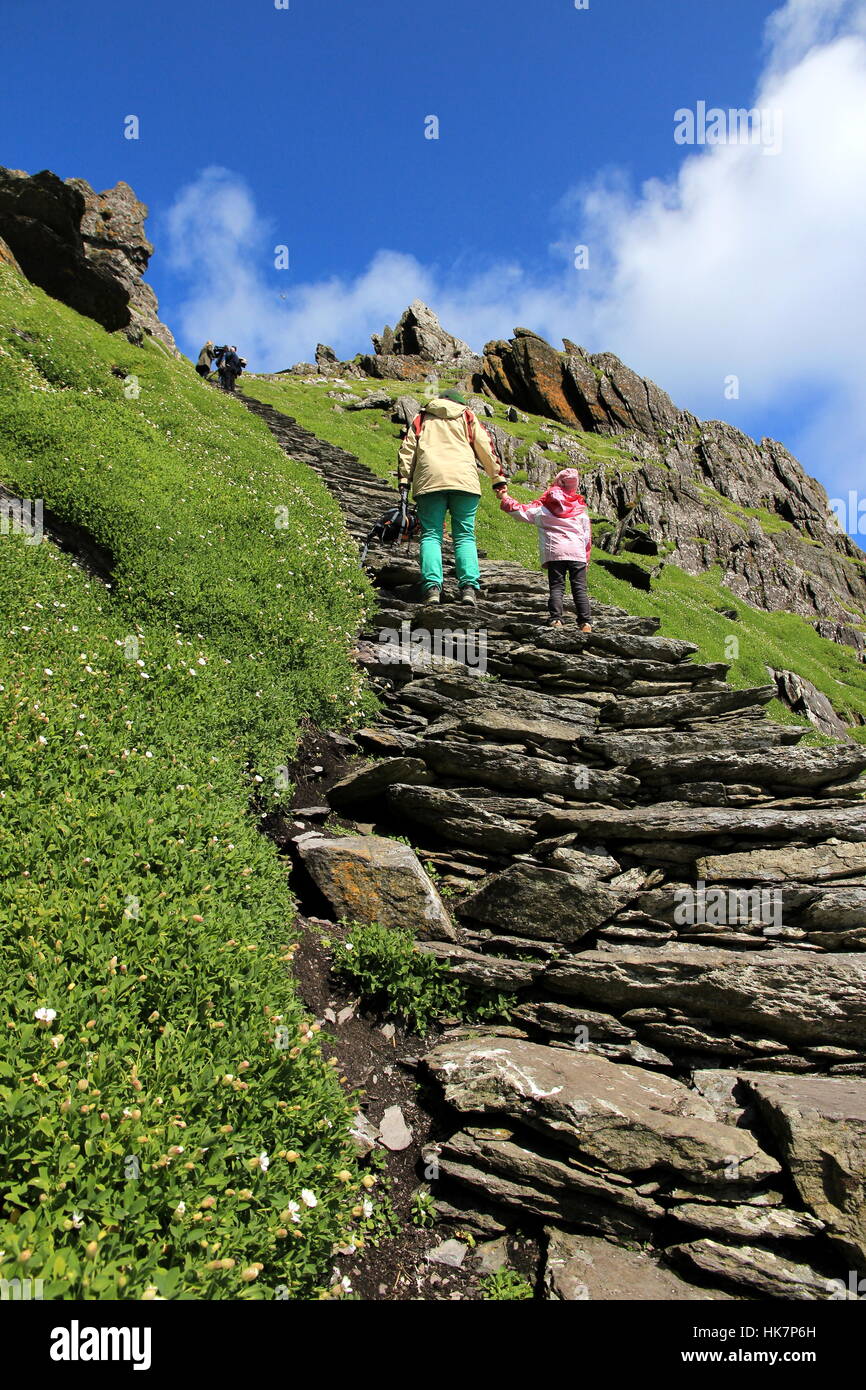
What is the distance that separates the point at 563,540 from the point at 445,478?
2.57 metres

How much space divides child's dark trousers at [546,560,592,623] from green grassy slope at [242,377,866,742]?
562 cm

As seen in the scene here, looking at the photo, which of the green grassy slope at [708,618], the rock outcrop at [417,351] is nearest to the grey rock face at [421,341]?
the rock outcrop at [417,351]

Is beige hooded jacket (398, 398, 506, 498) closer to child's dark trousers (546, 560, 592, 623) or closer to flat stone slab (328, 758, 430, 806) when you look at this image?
child's dark trousers (546, 560, 592, 623)

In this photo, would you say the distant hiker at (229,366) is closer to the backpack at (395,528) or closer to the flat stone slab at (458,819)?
the backpack at (395,528)

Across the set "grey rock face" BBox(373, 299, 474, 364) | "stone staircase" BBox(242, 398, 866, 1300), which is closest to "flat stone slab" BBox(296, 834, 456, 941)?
"stone staircase" BBox(242, 398, 866, 1300)

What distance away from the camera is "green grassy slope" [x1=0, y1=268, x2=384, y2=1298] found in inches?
135

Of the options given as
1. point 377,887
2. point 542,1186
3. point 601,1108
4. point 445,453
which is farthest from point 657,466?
point 542,1186

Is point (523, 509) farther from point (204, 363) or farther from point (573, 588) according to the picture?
point (204, 363)

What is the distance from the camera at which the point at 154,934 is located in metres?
Result: 4.92

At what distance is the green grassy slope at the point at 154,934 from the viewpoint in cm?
342

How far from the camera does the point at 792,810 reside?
8.16m

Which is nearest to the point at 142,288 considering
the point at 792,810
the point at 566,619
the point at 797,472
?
the point at 566,619

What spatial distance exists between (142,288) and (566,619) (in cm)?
4036
